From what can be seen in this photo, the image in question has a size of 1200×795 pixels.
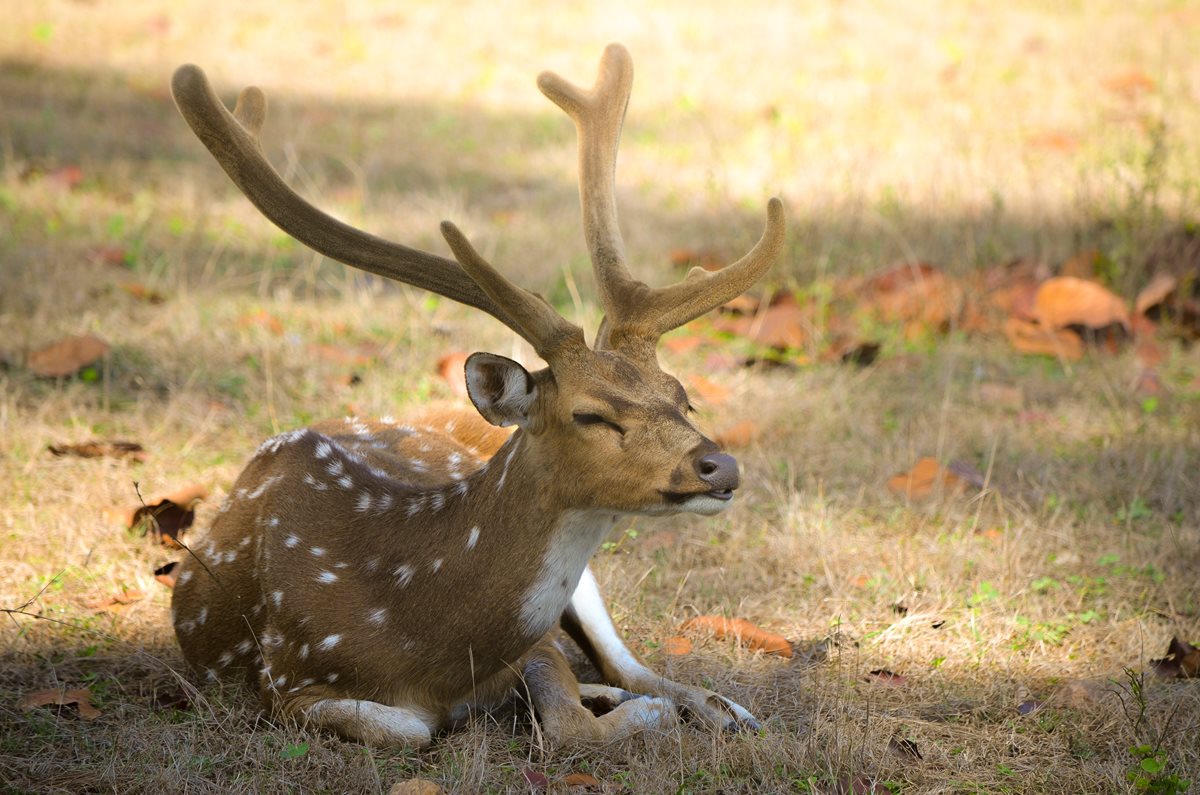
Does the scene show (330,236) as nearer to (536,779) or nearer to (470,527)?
(470,527)

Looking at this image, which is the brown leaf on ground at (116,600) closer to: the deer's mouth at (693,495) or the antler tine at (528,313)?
the antler tine at (528,313)

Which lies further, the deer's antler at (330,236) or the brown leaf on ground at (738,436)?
the brown leaf on ground at (738,436)

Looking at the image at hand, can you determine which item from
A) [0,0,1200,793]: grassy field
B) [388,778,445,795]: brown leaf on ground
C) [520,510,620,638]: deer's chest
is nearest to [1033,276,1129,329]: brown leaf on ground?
[0,0,1200,793]: grassy field

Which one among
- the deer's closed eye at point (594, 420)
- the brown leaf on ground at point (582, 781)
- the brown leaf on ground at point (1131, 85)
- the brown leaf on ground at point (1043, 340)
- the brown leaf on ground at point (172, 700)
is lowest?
the brown leaf on ground at point (172, 700)

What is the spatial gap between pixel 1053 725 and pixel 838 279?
11.3ft

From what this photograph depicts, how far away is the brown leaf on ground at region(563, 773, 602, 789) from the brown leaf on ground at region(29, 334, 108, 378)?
301 cm

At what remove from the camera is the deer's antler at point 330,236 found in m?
3.04

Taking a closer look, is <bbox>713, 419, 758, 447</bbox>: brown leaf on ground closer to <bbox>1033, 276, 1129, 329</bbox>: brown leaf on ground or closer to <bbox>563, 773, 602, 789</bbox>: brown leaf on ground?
<bbox>1033, 276, 1129, 329</bbox>: brown leaf on ground

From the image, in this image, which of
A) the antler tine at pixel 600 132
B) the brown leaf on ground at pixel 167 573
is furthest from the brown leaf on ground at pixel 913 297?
the brown leaf on ground at pixel 167 573

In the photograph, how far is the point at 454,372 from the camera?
5.27 metres

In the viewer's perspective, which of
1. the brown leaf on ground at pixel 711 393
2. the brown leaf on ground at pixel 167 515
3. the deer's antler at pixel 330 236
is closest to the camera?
the deer's antler at pixel 330 236

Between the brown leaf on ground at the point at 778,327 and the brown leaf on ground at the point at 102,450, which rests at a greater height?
the brown leaf on ground at the point at 778,327

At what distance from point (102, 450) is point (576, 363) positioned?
2.32 m

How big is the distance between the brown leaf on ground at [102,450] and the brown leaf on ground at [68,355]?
0.52 metres
